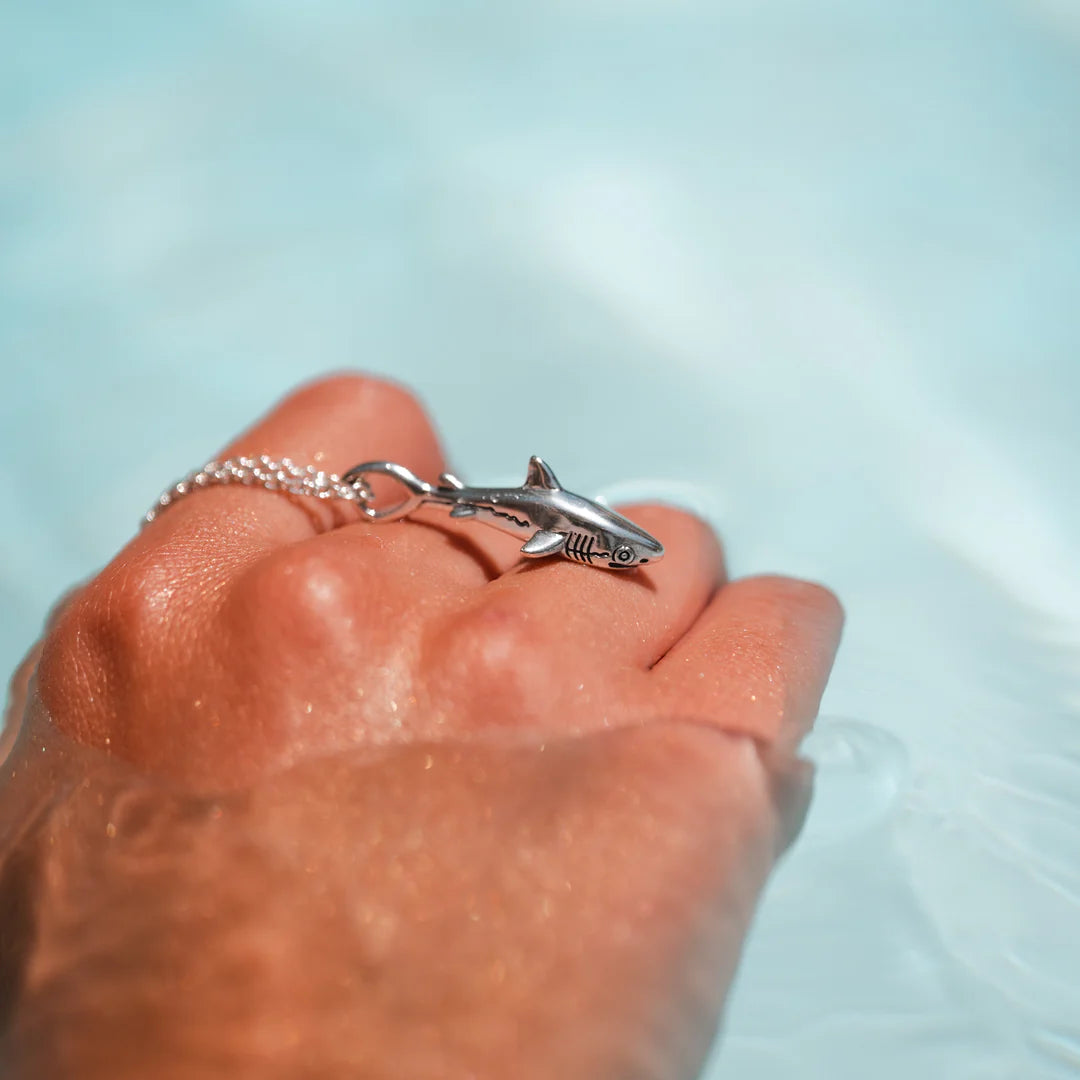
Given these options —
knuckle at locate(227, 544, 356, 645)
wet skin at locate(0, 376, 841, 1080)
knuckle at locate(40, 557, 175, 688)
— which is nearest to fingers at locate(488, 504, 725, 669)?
wet skin at locate(0, 376, 841, 1080)

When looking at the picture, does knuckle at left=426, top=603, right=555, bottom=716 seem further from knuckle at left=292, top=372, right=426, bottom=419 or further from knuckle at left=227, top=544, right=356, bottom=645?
knuckle at left=292, top=372, right=426, bottom=419

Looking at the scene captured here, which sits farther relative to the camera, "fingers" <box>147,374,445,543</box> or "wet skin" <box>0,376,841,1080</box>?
"fingers" <box>147,374,445,543</box>

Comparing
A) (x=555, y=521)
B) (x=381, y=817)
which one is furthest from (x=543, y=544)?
(x=381, y=817)

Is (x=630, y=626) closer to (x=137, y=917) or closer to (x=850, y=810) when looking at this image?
(x=850, y=810)

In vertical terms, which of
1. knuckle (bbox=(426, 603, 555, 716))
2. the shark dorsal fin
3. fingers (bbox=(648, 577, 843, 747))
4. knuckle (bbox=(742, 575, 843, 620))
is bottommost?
knuckle (bbox=(426, 603, 555, 716))

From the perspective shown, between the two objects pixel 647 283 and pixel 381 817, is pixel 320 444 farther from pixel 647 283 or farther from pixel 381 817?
pixel 647 283

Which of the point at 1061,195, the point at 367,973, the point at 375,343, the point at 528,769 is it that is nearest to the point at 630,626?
the point at 528,769
